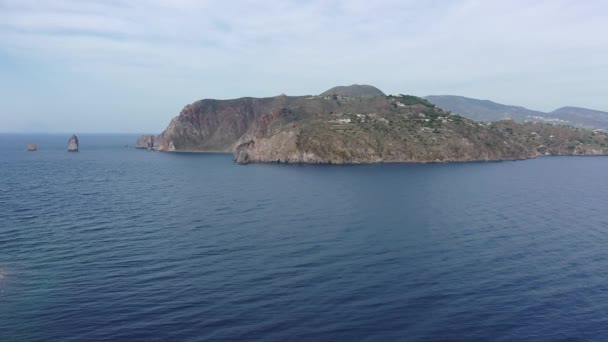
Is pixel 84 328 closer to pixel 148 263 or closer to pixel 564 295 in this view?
pixel 148 263

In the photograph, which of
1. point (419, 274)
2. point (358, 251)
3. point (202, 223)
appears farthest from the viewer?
point (202, 223)

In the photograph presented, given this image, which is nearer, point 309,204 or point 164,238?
point 164,238

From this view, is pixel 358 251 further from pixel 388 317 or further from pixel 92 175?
pixel 92 175

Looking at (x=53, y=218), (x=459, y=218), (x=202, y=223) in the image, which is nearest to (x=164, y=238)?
(x=202, y=223)

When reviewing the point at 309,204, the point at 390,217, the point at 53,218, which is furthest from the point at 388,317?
the point at 53,218

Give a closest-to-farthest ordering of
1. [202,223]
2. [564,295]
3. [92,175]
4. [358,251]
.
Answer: [564,295], [358,251], [202,223], [92,175]

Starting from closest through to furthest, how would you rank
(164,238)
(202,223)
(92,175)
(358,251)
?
(358,251) < (164,238) < (202,223) < (92,175)
